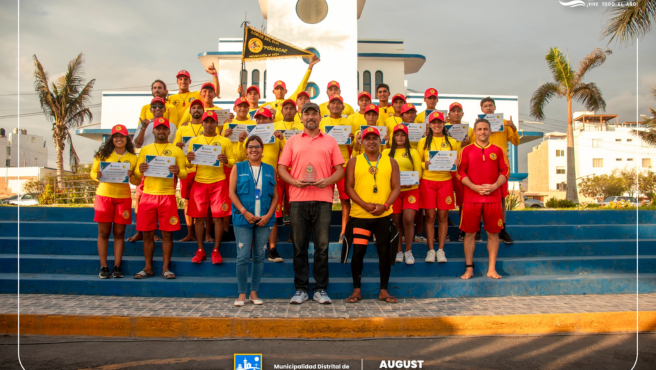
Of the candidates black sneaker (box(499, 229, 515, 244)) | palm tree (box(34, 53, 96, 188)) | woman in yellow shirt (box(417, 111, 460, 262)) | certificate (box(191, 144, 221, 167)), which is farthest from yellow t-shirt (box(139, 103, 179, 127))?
palm tree (box(34, 53, 96, 188))

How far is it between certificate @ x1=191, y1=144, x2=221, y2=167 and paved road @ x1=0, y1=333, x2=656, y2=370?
2.64 metres

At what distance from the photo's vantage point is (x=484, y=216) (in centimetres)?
595

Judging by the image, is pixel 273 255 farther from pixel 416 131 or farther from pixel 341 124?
pixel 416 131

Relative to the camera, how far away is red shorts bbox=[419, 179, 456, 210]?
631 cm

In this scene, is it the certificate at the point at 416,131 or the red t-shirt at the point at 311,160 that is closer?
the red t-shirt at the point at 311,160

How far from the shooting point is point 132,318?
4641 millimetres

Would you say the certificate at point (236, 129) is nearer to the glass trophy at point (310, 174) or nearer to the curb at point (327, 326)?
the glass trophy at point (310, 174)

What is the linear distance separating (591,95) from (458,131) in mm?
19534

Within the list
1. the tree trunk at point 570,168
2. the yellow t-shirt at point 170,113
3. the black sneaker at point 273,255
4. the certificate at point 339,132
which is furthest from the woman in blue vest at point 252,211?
the tree trunk at point 570,168

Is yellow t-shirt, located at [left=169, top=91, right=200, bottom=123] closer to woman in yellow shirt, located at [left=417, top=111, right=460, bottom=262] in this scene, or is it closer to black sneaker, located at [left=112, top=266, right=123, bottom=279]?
black sneaker, located at [left=112, top=266, right=123, bottom=279]

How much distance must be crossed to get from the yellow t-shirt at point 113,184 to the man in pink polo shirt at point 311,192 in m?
2.43

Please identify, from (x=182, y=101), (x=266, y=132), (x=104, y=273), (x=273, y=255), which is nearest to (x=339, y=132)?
(x=266, y=132)

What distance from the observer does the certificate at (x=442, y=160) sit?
624 cm

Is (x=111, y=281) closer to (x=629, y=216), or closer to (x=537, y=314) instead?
(x=537, y=314)
